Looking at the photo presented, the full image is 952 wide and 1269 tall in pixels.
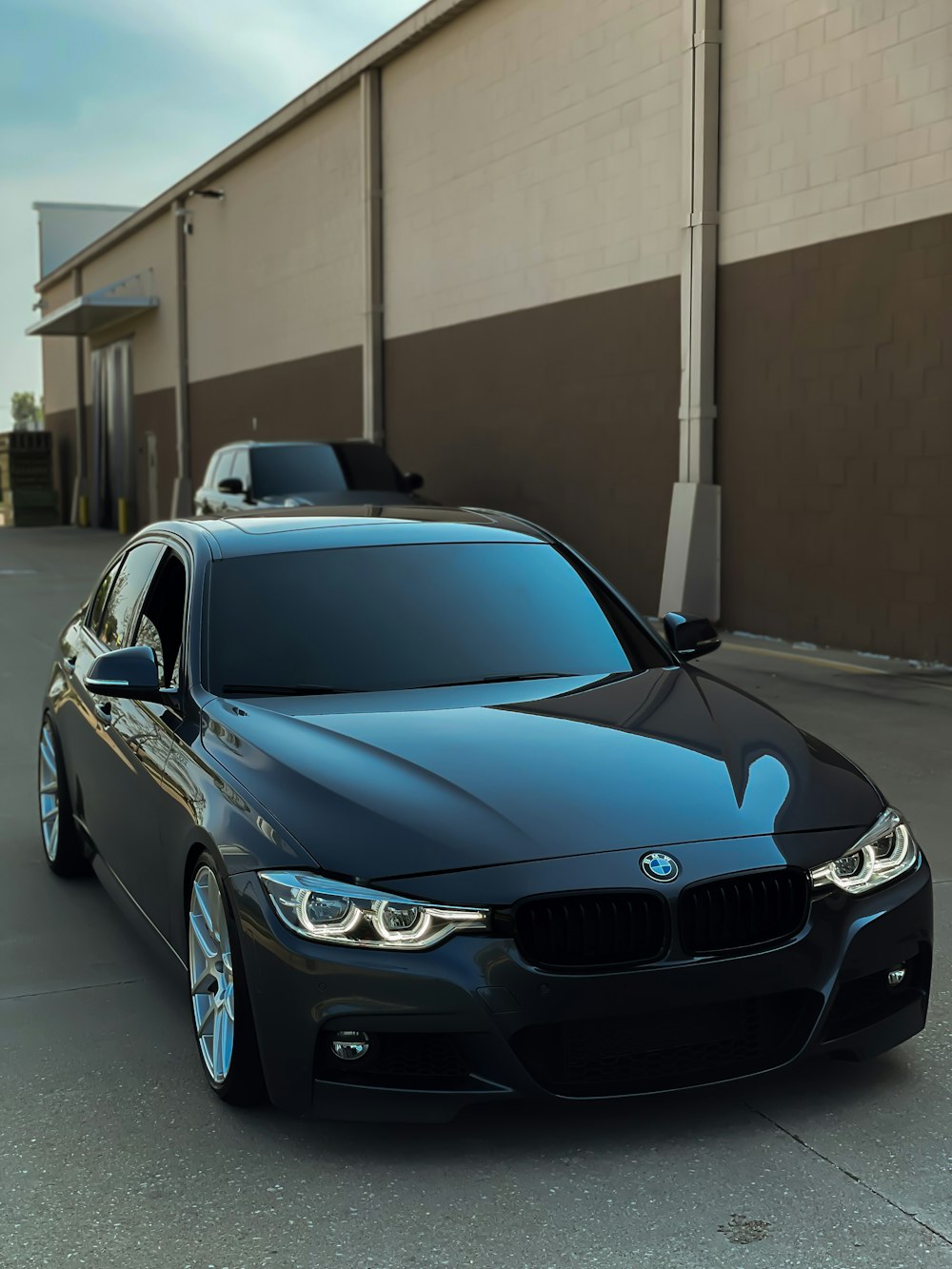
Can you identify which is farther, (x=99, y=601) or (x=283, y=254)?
(x=283, y=254)

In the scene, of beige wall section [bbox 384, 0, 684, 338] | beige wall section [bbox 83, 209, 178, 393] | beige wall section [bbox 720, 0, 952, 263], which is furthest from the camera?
beige wall section [bbox 83, 209, 178, 393]

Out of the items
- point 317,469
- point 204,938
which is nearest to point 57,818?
point 204,938

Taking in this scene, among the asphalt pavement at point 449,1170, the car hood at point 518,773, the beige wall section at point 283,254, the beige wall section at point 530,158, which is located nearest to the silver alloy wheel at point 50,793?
the asphalt pavement at point 449,1170

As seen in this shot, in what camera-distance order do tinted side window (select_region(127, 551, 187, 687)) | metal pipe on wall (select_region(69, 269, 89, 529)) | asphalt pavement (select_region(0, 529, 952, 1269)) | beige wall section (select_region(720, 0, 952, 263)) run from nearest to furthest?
asphalt pavement (select_region(0, 529, 952, 1269)) < tinted side window (select_region(127, 551, 187, 687)) < beige wall section (select_region(720, 0, 952, 263)) < metal pipe on wall (select_region(69, 269, 89, 529))

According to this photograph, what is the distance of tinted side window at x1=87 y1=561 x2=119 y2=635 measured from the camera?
6.18 meters

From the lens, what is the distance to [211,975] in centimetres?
398

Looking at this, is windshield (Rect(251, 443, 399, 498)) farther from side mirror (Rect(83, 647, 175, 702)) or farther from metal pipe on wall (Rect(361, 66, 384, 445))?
side mirror (Rect(83, 647, 175, 702))

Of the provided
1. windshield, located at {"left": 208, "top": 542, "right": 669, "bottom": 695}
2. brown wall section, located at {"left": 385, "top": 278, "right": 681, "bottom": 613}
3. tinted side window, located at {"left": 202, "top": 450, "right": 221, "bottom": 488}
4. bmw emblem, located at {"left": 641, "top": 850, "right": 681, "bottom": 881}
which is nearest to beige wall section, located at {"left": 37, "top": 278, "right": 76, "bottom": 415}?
brown wall section, located at {"left": 385, "top": 278, "right": 681, "bottom": 613}

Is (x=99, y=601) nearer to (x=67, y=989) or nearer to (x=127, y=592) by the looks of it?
(x=127, y=592)

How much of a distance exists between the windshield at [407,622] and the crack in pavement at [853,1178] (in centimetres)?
159

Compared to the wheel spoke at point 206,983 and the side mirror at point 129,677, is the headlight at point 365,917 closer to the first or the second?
the wheel spoke at point 206,983

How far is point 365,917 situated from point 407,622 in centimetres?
162

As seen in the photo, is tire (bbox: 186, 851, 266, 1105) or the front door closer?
tire (bbox: 186, 851, 266, 1105)

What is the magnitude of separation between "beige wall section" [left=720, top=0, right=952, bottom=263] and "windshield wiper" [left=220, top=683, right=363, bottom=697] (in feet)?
31.0
